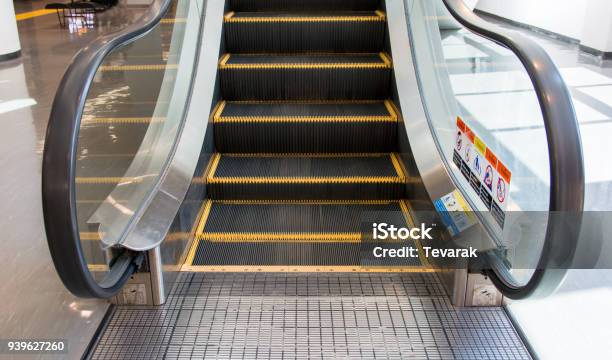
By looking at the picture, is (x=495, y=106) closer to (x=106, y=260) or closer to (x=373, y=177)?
(x=373, y=177)

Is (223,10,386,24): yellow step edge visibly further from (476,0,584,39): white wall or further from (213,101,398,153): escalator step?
(476,0,584,39): white wall

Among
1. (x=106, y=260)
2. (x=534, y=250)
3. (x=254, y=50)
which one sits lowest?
(x=106, y=260)

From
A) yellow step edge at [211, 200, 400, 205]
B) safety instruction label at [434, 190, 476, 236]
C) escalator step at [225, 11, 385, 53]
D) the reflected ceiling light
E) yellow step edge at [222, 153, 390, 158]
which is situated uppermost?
escalator step at [225, 11, 385, 53]

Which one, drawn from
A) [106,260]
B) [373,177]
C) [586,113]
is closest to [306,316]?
[106,260]

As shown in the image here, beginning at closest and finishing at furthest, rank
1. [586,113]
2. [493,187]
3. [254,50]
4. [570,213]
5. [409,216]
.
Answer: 1. [570,213]
2. [493,187]
3. [409,216]
4. [254,50]
5. [586,113]

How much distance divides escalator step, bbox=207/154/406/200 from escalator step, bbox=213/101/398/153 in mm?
183

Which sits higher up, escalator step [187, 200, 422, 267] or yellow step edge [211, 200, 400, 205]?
yellow step edge [211, 200, 400, 205]

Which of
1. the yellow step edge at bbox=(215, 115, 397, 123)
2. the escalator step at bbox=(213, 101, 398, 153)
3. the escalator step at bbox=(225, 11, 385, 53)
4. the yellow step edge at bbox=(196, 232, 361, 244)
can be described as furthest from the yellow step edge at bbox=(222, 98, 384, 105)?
the yellow step edge at bbox=(196, 232, 361, 244)

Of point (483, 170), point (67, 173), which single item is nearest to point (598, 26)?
point (483, 170)

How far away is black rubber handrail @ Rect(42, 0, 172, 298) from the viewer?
183 centimetres

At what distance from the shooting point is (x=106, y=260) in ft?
7.98

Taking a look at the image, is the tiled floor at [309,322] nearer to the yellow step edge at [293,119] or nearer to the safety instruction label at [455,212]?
the safety instruction label at [455,212]

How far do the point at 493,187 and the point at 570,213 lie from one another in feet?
2.18

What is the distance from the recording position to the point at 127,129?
2.98 m
